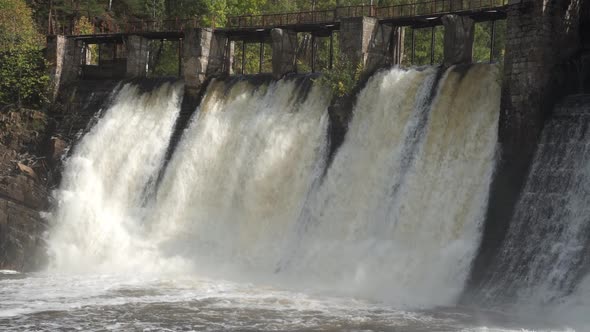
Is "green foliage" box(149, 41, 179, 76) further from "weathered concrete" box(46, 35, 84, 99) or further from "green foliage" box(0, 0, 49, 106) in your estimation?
"weathered concrete" box(46, 35, 84, 99)

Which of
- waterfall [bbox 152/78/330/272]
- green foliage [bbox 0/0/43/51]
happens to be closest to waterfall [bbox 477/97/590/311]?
waterfall [bbox 152/78/330/272]

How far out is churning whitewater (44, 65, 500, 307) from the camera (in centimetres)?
2575

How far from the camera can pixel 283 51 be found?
118 ft

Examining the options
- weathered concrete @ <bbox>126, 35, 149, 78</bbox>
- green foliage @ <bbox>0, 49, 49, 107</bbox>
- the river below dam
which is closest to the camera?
the river below dam

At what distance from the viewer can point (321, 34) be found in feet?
124

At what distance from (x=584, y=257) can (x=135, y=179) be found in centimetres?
2047

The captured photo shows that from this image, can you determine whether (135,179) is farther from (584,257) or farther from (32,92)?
(584,257)

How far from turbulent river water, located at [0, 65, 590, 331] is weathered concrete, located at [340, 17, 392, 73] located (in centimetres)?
173

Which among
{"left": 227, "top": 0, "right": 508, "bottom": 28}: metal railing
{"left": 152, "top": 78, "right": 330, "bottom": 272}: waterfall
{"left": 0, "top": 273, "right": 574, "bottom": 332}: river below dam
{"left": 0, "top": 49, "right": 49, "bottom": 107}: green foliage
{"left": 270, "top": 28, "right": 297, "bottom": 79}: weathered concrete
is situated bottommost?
{"left": 0, "top": 273, "right": 574, "bottom": 332}: river below dam

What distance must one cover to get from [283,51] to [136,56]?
9.18 metres

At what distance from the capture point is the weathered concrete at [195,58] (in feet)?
123

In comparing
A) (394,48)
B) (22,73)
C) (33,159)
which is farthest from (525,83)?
(22,73)

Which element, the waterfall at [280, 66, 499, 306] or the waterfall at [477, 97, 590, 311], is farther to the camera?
the waterfall at [280, 66, 499, 306]

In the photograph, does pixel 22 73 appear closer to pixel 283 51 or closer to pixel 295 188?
pixel 283 51
